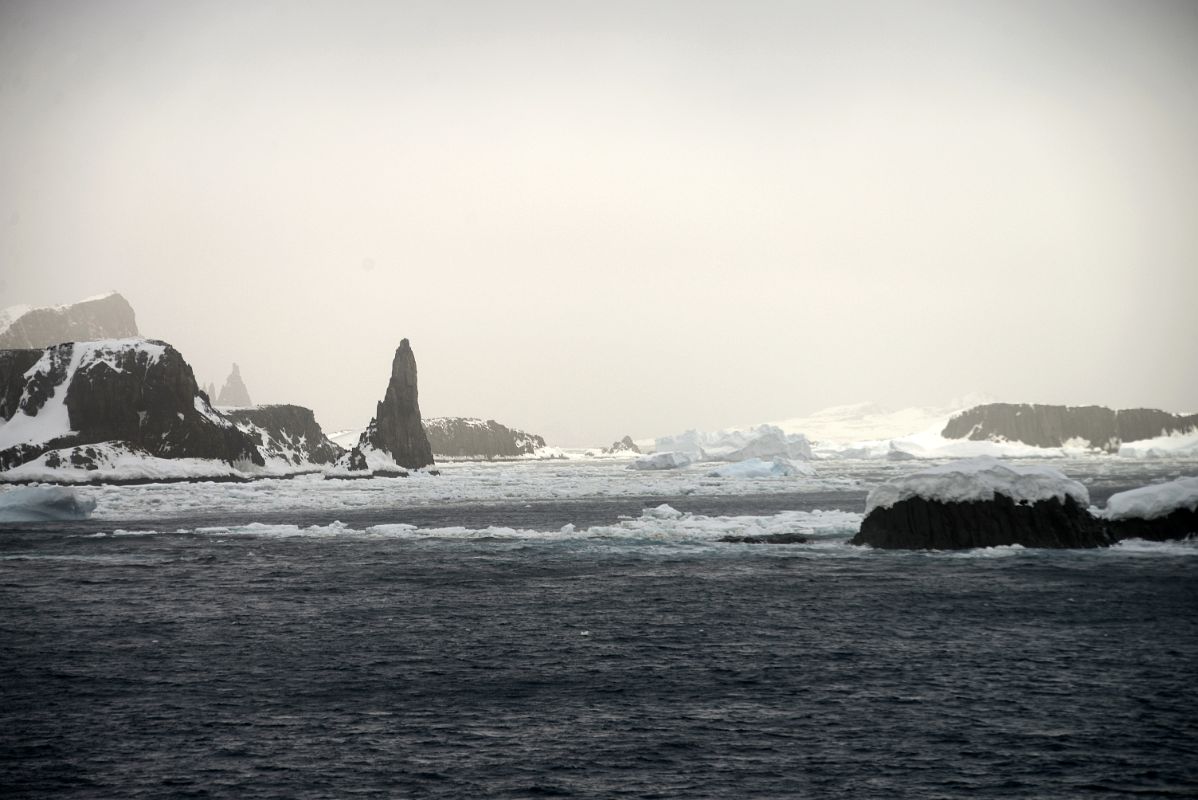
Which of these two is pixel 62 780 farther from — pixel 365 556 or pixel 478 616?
pixel 365 556

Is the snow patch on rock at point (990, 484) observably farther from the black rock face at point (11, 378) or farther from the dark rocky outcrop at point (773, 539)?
the black rock face at point (11, 378)

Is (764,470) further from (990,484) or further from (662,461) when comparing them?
(990,484)

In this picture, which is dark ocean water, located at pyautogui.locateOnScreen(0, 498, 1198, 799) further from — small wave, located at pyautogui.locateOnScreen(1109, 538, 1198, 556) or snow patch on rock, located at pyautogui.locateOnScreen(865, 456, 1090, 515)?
snow patch on rock, located at pyautogui.locateOnScreen(865, 456, 1090, 515)

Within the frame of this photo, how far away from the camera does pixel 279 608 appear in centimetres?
2570

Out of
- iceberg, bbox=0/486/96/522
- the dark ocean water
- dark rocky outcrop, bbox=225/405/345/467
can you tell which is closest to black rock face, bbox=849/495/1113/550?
the dark ocean water

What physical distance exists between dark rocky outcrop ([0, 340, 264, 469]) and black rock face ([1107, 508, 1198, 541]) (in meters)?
126

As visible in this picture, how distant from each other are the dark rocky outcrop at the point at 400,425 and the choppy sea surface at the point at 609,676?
134 meters

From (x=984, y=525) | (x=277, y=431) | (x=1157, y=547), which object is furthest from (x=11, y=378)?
(x=1157, y=547)

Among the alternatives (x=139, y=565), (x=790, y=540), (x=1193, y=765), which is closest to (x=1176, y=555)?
(x=790, y=540)

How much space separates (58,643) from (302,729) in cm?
1051

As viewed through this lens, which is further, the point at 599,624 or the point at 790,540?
the point at 790,540

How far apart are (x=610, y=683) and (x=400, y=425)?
6276 inches

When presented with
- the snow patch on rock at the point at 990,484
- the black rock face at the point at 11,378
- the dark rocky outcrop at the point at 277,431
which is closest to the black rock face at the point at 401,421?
the dark rocky outcrop at the point at 277,431

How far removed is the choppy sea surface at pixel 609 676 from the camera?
12109 mm
